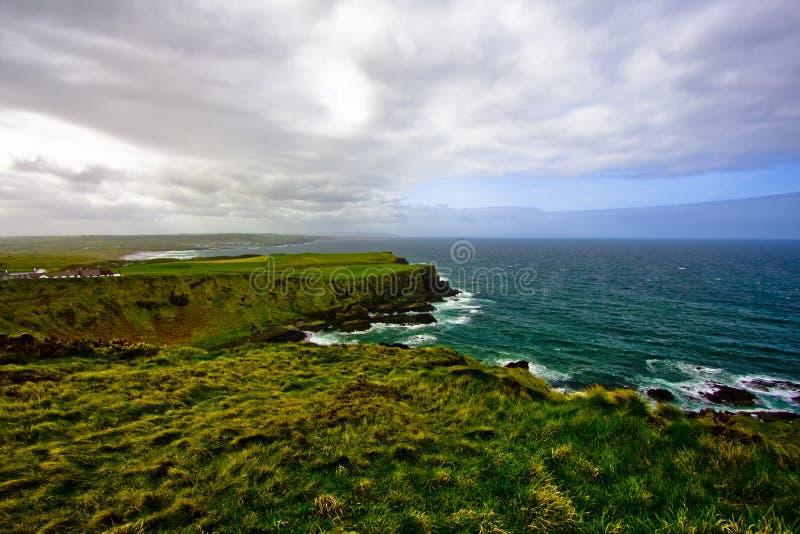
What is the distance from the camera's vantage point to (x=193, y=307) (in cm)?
4706

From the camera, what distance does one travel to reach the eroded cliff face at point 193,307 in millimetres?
39219

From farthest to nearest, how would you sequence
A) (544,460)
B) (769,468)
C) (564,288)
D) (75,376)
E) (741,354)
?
(564,288), (741,354), (75,376), (544,460), (769,468)

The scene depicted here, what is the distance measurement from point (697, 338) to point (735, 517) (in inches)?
1917

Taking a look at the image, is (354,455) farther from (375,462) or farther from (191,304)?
(191,304)

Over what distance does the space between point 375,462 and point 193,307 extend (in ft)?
160

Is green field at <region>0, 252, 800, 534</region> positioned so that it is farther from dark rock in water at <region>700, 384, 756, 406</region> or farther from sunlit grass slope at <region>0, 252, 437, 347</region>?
sunlit grass slope at <region>0, 252, 437, 347</region>

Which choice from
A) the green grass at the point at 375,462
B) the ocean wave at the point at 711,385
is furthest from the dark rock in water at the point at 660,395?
the green grass at the point at 375,462

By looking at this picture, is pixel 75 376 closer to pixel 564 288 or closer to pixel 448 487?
pixel 448 487

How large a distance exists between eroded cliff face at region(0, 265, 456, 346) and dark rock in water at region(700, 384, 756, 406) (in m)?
33.0

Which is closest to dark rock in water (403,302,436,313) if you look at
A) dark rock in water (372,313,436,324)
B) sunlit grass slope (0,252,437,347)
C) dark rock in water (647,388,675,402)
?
sunlit grass slope (0,252,437,347)

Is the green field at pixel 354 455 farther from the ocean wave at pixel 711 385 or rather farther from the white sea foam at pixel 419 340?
the white sea foam at pixel 419 340

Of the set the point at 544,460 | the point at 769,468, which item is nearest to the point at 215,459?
the point at 544,460

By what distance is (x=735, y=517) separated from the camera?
18.4ft

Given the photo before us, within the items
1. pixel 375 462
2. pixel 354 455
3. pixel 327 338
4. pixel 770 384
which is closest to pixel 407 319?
pixel 327 338
